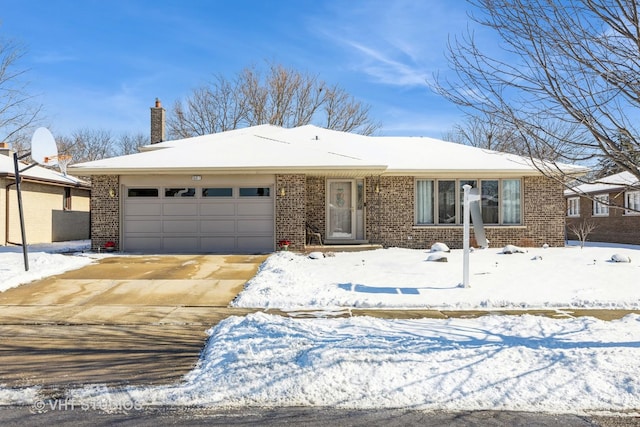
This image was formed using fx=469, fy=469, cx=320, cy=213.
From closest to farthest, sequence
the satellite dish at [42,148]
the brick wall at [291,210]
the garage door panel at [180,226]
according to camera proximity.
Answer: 1. the satellite dish at [42,148]
2. the brick wall at [291,210]
3. the garage door panel at [180,226]

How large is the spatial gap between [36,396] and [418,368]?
339 centimetres

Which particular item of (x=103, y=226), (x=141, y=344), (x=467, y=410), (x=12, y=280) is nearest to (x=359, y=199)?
(x=103, y=226)

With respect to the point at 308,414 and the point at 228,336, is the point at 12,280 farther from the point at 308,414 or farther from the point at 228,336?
the point at 308,414

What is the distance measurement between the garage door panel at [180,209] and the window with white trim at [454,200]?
7.58 meters

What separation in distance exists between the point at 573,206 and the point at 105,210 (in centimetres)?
2488

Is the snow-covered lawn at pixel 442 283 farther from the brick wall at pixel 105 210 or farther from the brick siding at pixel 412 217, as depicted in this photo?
the brick wall at pixel 105 210

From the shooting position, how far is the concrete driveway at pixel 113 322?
4625 millimetres

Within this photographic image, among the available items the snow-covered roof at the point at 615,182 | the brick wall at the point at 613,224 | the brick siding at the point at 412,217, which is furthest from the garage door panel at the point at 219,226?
the brick wall at the point at 613,224

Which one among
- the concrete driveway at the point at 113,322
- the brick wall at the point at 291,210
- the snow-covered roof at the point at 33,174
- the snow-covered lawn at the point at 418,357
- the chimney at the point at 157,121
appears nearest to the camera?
the snow-covered lawn at the point at 418,357

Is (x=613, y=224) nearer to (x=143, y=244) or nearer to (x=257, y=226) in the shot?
(x=257, y=226)

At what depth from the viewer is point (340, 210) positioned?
16516 mm

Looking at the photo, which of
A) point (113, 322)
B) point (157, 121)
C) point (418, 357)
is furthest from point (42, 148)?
point (157, 121)

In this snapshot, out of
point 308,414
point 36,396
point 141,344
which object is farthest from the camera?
point 141,344

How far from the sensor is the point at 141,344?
5.51 metres
